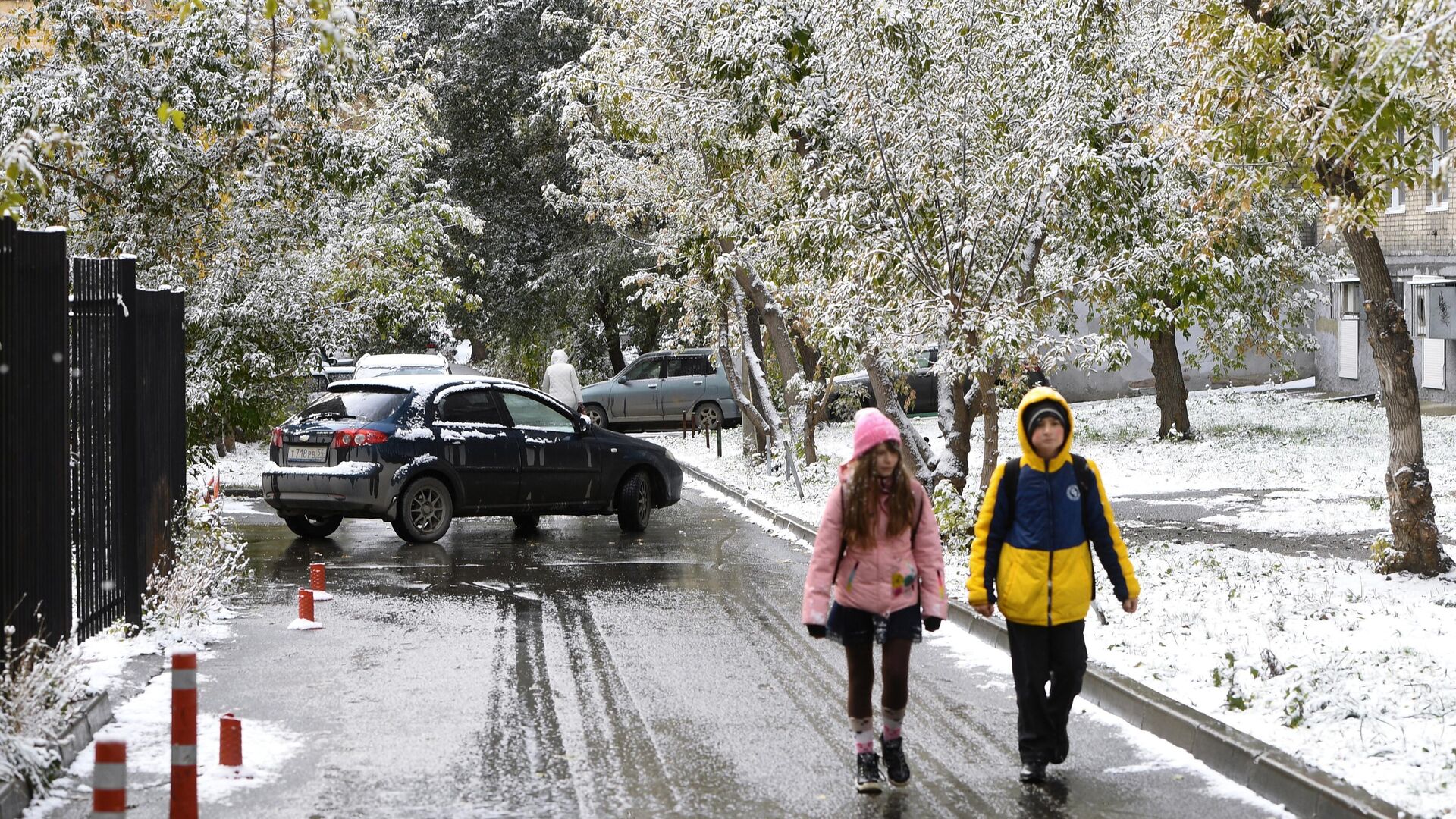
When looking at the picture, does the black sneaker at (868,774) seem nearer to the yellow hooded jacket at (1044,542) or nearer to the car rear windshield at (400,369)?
the yellow hooded jacket at (1044,542)

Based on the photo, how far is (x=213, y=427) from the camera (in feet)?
67.5

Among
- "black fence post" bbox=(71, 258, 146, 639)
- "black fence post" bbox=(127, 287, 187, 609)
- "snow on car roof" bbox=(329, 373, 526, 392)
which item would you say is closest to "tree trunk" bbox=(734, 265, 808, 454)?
"snow on car roof" bbox=(329, 373, 526, 392)

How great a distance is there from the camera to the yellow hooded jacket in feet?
21.9

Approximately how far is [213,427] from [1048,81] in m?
12.5

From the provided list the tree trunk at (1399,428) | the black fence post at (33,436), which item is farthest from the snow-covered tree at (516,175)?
the black fence post at (33,436)

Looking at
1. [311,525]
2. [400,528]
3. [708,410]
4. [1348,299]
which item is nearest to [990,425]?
[400,528]

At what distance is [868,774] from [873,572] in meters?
0.84

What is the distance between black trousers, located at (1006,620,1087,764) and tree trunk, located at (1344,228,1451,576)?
204 inches

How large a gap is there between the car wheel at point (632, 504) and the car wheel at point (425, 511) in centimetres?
210

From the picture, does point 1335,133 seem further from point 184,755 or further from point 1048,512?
point 184,755

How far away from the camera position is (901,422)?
15.1 m

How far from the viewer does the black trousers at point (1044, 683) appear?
21.9ft

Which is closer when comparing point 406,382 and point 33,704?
point 33,704

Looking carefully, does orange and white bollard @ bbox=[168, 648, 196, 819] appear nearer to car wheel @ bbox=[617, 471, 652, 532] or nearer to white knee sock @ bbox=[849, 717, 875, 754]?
white knee sock @ bbox=[849, 717, 875, 754]
